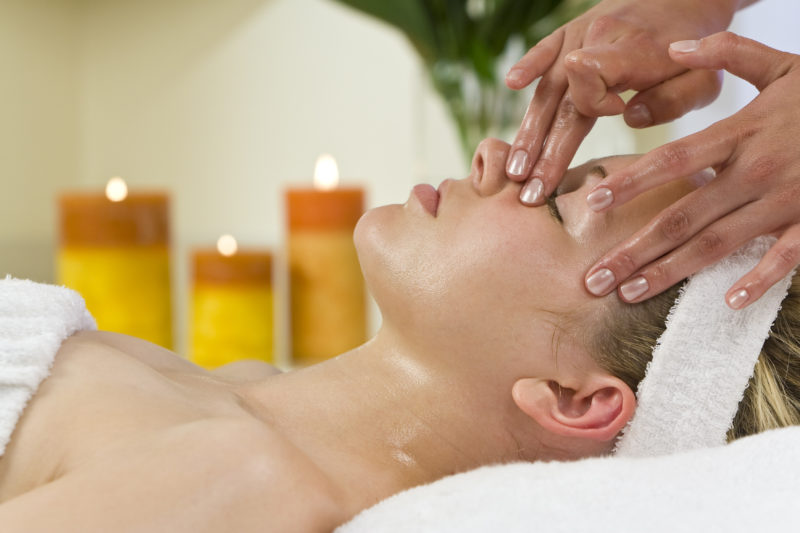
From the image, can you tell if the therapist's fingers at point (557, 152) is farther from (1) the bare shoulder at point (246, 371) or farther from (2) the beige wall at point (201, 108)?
(2) the beige wall at point (201, 108)

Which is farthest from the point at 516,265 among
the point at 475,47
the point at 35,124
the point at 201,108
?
the point at 35,124

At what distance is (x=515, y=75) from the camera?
0.95 m

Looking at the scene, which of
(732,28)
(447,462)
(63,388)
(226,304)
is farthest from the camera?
(732,28)

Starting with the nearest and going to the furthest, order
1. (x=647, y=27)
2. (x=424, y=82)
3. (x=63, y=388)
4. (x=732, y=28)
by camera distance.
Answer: (x=63, y=388) < (x=647, y=27) < (x=732, y=28) < (x=424, y=82)

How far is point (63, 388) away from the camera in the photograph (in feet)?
2.62

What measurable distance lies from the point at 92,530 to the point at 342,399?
1.12 ft

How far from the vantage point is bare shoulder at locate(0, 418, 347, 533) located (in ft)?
2.08

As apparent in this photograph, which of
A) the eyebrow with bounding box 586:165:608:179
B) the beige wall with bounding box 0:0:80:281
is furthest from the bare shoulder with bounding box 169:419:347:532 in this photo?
the beige wall with bounding box 0:0:80:281

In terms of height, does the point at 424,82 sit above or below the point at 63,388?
above

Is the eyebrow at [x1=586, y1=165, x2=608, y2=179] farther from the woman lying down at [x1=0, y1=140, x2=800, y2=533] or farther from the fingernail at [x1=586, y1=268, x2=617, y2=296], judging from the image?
the fingernail at [x1=586, y1=268, x2=617, y2=296]

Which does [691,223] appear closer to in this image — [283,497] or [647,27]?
[647,27]

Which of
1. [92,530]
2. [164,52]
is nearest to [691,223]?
[92,530]

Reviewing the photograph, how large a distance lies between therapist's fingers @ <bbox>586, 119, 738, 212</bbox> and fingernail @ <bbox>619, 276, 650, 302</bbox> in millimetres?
83

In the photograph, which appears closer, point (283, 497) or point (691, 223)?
point (283, 497)
